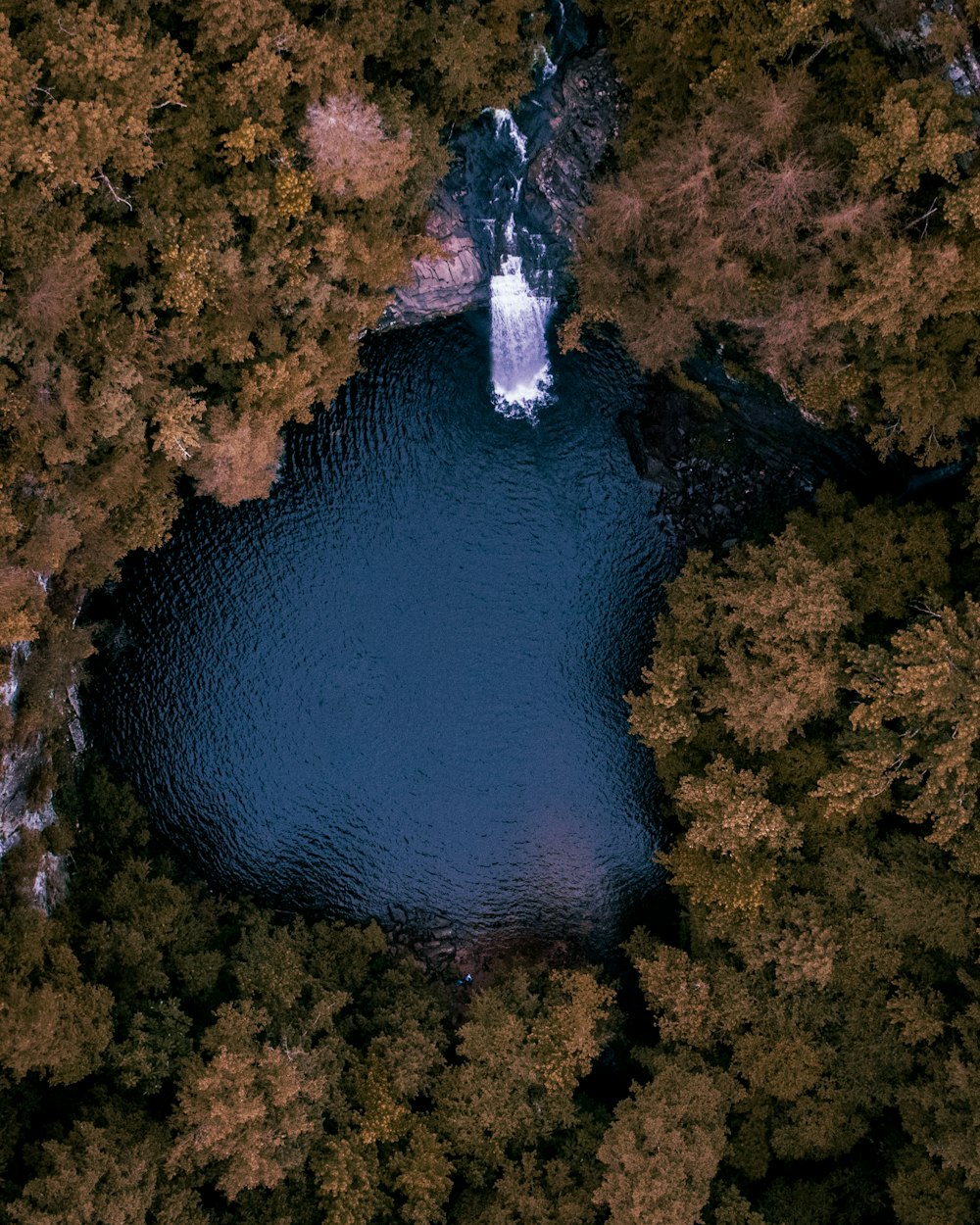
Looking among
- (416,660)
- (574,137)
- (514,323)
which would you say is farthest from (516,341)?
(416,660)

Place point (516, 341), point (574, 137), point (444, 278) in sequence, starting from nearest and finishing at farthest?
point (574, 137), point (444, 278), point (516, 341)

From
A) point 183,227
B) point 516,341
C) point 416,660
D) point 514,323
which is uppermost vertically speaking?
point 183,227

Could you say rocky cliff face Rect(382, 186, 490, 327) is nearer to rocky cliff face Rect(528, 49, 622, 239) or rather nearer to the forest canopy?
the forest canopy

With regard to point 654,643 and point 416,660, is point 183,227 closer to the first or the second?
point 416,660

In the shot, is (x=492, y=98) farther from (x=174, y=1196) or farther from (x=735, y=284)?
(x=174, y=1196)

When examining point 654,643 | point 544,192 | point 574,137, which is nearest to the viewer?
point 574,137

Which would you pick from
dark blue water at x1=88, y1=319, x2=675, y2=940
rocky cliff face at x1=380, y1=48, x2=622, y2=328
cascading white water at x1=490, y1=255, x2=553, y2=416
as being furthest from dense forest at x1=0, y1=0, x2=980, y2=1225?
dark blue water at x1=88, y1=319, x2=675, y2=940

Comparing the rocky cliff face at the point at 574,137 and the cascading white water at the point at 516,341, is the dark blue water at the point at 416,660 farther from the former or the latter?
the rocky cliff face at the point at 574,137
